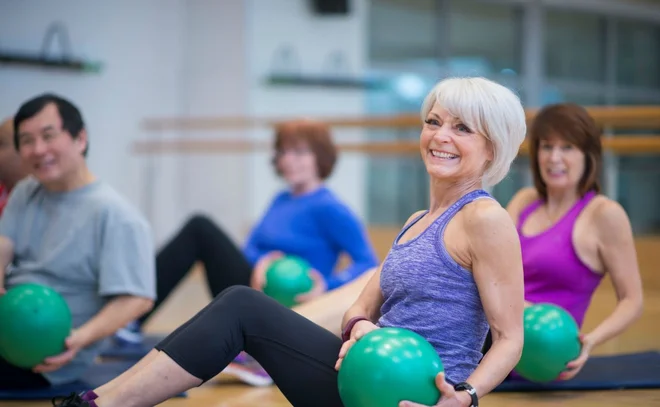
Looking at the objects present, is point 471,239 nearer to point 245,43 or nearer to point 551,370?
point 551,370

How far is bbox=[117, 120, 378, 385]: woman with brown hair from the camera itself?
384cm

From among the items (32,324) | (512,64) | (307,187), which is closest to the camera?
(32,324)

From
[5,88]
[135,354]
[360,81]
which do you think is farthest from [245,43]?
[135,354]

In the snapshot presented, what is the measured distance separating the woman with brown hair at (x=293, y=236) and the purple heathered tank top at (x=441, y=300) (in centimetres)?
180

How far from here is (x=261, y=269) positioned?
3785mm

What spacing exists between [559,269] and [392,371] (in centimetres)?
128

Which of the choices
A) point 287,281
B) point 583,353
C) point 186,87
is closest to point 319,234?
point 287,281

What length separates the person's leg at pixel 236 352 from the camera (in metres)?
2.05

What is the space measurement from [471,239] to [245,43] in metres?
6.69

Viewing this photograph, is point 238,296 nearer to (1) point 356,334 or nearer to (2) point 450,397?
(1) point 356,334

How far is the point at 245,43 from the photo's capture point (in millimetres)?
8328

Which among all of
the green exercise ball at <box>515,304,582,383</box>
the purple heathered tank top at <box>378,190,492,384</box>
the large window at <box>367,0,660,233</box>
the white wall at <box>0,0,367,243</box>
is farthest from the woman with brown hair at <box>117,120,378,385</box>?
the large window at <box>367,0,660,233</box>

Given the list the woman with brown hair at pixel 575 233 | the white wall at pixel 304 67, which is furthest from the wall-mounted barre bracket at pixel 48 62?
the woman with brown hair at pixel 575 233

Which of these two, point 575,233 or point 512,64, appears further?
point 512,64
